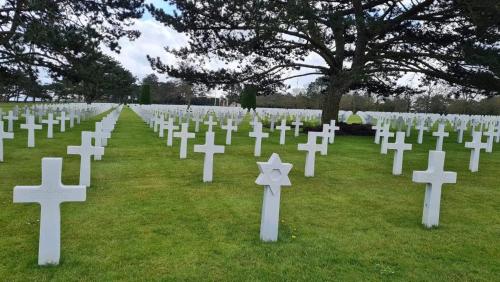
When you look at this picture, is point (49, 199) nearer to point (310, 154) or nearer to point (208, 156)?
point (208, 156)

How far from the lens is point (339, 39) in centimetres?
1789

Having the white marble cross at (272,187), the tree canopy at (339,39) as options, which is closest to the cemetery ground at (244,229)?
the white marble cross at (272,187)

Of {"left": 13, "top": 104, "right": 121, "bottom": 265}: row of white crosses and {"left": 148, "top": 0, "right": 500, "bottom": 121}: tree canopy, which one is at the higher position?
{"left": 148, "top": 0, "right": 500, "bottom": 121}: tree canopy

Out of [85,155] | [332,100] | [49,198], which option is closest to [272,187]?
[49,198]

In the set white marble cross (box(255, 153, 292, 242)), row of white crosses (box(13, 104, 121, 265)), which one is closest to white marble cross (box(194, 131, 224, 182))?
white marble cross (box(255, 153, 292, 242))

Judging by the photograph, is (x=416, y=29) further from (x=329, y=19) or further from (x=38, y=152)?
(x=38, y=152)

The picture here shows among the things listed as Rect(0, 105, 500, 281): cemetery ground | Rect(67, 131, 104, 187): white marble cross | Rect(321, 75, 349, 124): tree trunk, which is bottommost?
Rect(0, 105, 500, 281): cemetery ground

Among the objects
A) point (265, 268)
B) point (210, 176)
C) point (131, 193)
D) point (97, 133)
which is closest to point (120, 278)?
point (265, 268)

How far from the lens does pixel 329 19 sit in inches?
559

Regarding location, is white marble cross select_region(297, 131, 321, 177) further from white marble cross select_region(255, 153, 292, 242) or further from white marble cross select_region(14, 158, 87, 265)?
white marble cross select_region(14, 158, 87, 265)

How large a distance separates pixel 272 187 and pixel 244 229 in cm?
77

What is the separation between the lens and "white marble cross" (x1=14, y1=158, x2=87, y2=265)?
371cm

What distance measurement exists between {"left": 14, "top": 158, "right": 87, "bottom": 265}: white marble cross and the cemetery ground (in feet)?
0.47

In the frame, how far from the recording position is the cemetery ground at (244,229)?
12.7ft
